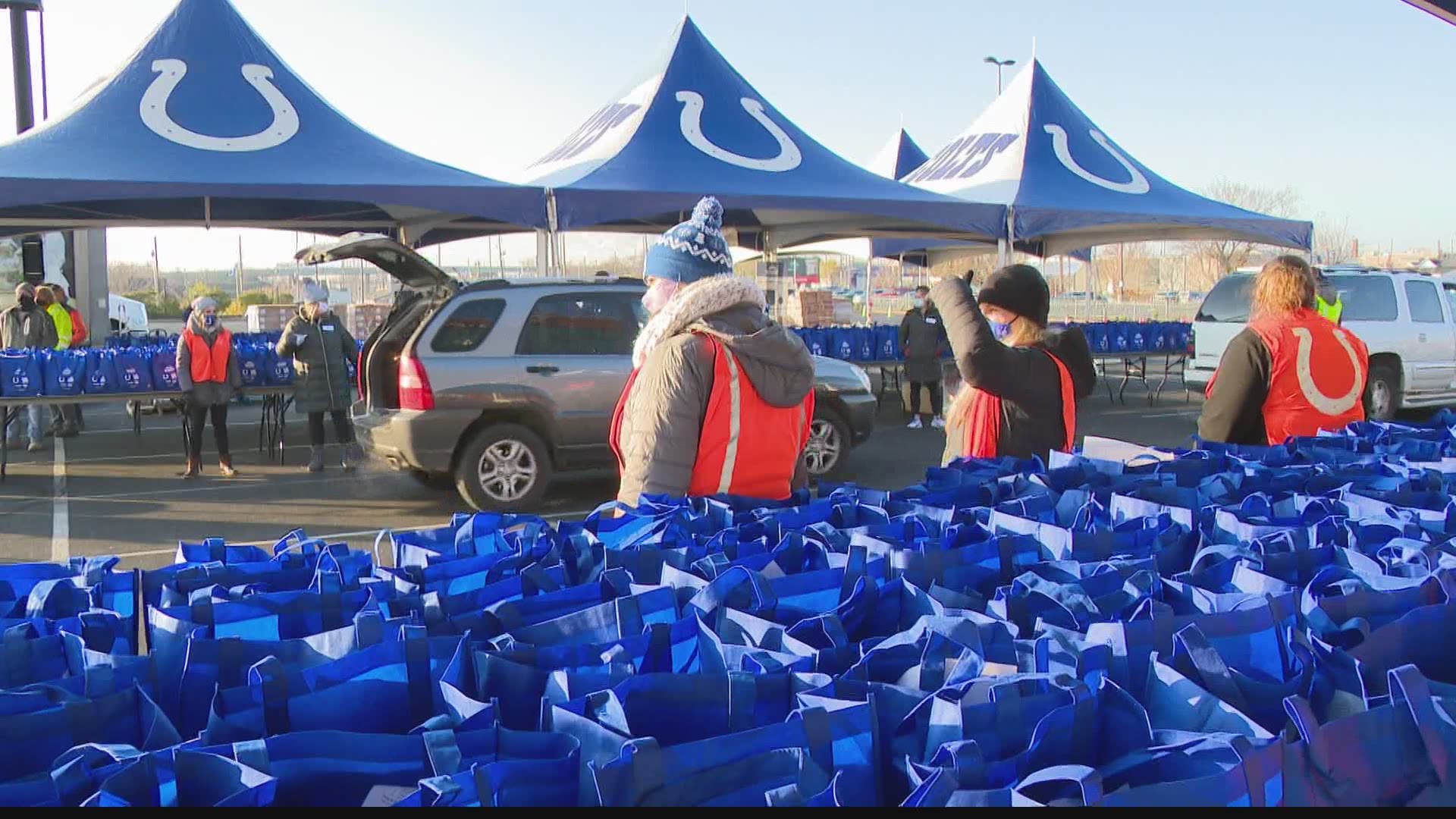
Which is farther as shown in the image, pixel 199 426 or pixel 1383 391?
pixel 1383 391

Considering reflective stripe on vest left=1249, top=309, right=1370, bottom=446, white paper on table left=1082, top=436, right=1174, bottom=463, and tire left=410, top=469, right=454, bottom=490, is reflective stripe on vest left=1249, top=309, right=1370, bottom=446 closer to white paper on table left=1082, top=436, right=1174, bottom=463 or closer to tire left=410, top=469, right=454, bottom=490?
white paper on table left=1082, top=436, right=1174, bottom=463

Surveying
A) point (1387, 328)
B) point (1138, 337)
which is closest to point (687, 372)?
point (1387, 328)

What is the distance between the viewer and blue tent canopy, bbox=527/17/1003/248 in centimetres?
1138

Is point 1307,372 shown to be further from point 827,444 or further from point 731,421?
point 827,444

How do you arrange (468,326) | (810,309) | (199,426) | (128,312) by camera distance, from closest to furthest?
(468,326), (199,426), (810,309), (128,312)

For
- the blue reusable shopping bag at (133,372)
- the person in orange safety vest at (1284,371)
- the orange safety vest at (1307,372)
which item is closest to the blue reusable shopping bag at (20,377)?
the blue reusable shopping bag at (133,372)

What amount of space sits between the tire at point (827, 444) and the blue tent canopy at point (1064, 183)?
5103 millimetres

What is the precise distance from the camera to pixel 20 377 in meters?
9.91

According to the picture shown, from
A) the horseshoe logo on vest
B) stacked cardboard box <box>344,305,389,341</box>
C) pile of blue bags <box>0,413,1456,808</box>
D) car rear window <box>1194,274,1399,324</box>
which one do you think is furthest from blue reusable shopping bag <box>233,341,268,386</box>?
stacked cardboard box <box>344,305,389,341</box>

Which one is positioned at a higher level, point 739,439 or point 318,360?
point 318,360

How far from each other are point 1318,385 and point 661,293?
95.8 inches

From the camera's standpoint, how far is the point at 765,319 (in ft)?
9.23

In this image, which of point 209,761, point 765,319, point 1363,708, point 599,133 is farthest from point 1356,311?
point 209,761

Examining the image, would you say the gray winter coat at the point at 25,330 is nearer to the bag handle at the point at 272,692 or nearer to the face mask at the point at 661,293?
the face mask at the point at 661,293
